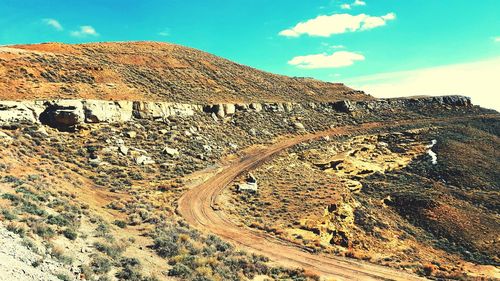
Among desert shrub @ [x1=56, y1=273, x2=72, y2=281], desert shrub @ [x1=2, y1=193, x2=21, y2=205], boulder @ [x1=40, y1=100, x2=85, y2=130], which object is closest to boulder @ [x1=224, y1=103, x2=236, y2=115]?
boulder @ [x1=40, y1=100, x2=85, y2=130]

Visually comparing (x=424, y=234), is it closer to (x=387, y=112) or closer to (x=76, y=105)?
(x=76, y=105)

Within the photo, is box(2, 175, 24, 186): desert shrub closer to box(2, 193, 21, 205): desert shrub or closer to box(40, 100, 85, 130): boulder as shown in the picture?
box(2, 193, 21, 205): desert shrub

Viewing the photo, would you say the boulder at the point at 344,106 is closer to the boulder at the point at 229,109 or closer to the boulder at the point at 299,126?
the boulder at the point at 299,126

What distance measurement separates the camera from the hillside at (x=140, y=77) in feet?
144

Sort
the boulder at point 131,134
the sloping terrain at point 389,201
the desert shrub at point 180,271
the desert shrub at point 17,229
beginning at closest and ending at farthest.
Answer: the desert shrub at point 17,229 < the desert shrub at point 180,271 < the sloping terrain at point 389,201 < the boulder at point 131,134

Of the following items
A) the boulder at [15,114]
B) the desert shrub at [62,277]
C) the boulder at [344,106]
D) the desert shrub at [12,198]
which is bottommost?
the desert shrub at [62,277]

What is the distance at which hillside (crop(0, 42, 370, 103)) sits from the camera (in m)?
43.8

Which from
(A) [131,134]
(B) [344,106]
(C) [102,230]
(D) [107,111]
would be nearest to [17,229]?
(C) [102,230]

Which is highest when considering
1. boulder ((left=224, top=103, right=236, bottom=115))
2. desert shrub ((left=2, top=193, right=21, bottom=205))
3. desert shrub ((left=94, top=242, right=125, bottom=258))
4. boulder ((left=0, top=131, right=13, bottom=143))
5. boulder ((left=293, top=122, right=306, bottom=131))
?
boulder ((left=224, top=103, right=236, bottom=115))

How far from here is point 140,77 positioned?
194 ft

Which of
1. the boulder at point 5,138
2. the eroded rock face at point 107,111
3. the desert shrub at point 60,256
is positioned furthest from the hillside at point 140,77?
the desert shrub at point 60,256

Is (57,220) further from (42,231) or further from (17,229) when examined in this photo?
(17,229)

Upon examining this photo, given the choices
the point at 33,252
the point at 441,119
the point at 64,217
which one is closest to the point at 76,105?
the point at 64,217

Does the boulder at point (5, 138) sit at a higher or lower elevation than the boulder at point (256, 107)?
lower
